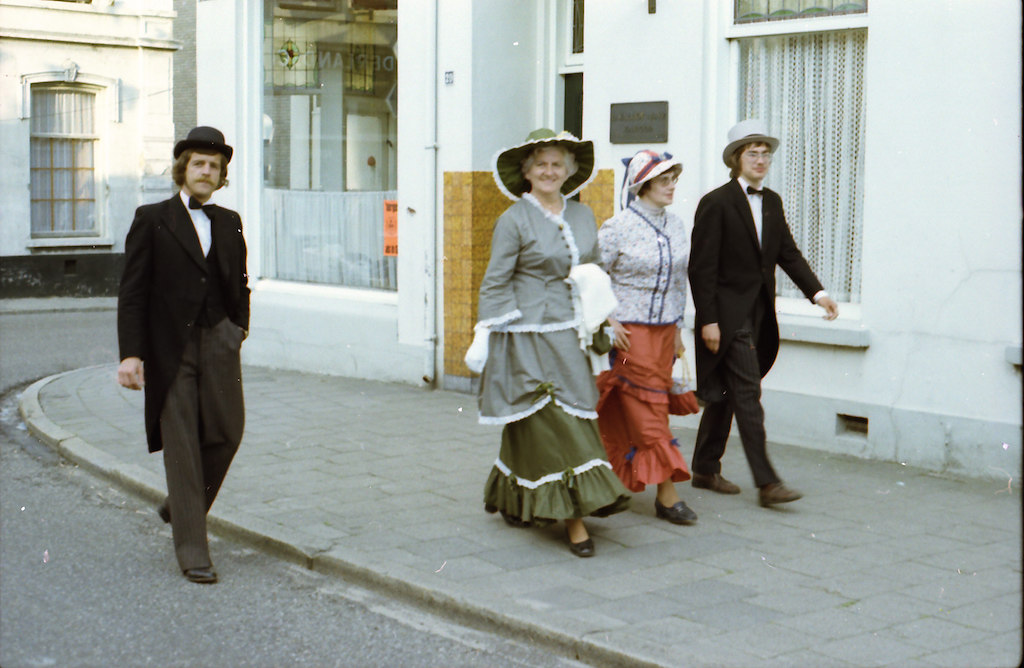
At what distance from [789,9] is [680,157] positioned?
3.93 feet

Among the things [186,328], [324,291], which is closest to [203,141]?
[186,328]

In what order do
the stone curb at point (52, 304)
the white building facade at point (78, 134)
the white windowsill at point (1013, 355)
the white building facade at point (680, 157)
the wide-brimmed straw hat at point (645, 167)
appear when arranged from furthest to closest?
1. the white building facade at point (78, 134)
2. the stone curb at point (52, 304)
3. the white building facade at point (680, 157)
4. the white windowsill at point (1013, 355)
5. the wide-brimmed straw hat at point (645, 167)

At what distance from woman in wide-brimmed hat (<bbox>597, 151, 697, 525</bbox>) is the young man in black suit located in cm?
25

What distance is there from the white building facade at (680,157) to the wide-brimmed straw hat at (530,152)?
2064 mm

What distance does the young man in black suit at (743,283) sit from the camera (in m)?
6.67

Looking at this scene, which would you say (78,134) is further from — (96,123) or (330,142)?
(330,142)

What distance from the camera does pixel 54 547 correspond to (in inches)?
246

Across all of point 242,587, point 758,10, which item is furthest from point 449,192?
point 242,587

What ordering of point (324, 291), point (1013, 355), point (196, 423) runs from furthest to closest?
point (324, 291), point (1013, 355), point (196, 423)

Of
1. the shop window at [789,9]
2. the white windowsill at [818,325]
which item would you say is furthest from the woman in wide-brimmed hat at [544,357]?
the shop window at [789,9]

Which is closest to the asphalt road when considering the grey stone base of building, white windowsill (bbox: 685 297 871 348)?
white windowsill (bbox: 685 297 871 348)

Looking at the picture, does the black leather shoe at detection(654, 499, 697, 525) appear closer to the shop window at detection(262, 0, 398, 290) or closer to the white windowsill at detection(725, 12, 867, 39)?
the white windowsill at detection(725, 12, 867, 39)

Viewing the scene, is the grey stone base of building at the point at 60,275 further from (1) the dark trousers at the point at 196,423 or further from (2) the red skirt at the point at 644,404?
(2) the red skirt at the point at 644,404

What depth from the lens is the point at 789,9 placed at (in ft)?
27.6
